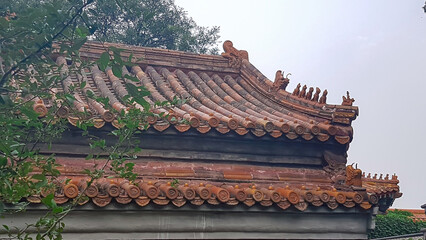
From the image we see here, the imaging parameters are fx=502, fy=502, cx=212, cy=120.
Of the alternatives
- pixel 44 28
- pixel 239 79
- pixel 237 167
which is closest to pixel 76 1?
pixel 44 28

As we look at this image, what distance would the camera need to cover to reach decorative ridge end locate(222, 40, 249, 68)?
9.45m

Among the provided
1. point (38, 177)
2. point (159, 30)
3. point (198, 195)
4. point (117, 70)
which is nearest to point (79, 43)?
point (117, 70)

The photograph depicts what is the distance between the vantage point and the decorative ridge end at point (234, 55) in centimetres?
945

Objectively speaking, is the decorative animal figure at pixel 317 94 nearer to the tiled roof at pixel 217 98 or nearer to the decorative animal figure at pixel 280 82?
the tiled roof at pixel 217 98

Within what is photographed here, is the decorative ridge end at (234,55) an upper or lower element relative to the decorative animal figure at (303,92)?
upper

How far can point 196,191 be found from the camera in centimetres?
541

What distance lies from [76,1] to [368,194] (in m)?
4.39

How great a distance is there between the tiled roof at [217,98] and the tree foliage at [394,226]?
11519 millimetres

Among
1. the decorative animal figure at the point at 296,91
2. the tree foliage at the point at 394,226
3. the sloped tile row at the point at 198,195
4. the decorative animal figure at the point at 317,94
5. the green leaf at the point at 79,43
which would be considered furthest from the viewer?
the tree foliage at the point at 394,226

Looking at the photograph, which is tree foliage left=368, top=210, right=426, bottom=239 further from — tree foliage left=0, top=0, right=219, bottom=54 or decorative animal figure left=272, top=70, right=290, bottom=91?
decorative animal figure left=272, top=70, right=290, bottom=91

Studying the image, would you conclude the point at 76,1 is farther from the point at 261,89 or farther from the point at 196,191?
the point at 261,89

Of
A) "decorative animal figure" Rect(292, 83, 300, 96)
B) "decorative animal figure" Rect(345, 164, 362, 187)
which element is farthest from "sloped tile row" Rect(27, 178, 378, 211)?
"decorative animal figure" Rect(292, 83, 300, 96)

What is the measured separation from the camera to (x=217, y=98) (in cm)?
809

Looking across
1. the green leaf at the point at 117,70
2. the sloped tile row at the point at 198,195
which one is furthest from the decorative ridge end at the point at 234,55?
the green leaf at the point at 117,70
